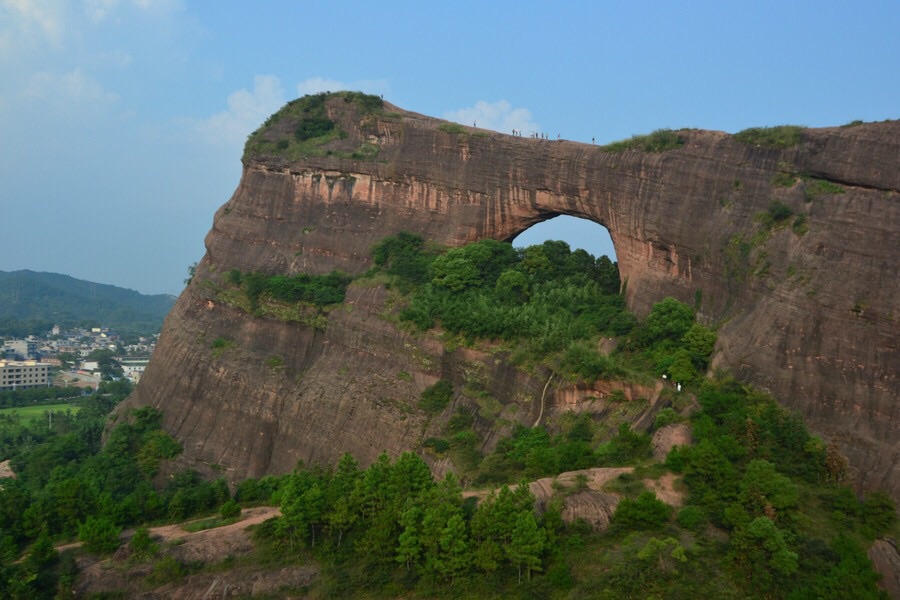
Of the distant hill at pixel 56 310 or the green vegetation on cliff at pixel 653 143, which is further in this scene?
the distant hill at pixel 56 310

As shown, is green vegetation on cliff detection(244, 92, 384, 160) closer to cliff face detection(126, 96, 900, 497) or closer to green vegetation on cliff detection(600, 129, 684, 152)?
cliff face detection(126, 96, 900, 497)

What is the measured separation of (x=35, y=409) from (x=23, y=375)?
17764mm

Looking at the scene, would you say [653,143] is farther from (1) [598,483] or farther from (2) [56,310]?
(2) [56,310]

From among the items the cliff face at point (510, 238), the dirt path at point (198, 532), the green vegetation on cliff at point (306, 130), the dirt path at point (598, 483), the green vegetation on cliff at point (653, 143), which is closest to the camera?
the dirt path at point (598, 483)

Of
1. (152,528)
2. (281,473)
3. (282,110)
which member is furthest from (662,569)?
(282,110)

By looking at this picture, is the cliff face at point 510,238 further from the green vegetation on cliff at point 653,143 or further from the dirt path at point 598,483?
the dirt path at point 598,483

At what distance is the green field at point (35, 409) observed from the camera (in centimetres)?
6000

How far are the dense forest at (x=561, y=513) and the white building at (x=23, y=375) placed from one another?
196 ft

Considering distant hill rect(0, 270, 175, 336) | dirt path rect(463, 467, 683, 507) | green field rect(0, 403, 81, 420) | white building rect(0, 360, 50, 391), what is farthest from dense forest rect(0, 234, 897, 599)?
distant hill rect(0, 270, 175, 336)

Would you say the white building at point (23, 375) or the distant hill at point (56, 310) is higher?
the distant hill at point (56, 310)

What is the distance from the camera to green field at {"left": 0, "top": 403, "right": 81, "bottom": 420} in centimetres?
6000

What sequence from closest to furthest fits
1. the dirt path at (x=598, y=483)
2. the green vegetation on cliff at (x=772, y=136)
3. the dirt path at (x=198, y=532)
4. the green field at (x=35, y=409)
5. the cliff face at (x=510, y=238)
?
the dirt path at (x=598, y=483) < the dirt path at (x=198, y=532) < the cliff face at (x=510, y=238) < the green vegetation on cliff at (x=772, y=136) < the green field at (x=35, y=409)

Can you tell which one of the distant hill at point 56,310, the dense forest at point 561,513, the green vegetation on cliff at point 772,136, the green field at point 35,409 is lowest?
the green field at point 35,409

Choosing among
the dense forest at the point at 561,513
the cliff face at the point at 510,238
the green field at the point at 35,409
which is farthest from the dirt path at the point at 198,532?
the green field at the point at 35,409
